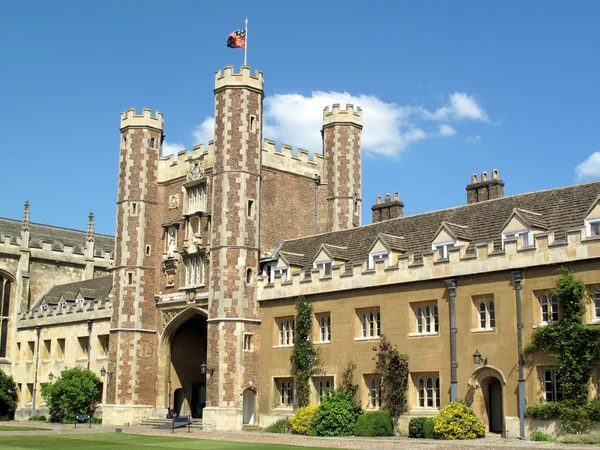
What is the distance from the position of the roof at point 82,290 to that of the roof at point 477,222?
15472 millimetres

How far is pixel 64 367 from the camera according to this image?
49.6 m

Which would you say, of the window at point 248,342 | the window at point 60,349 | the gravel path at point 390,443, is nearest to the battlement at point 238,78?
the window at point 248,342

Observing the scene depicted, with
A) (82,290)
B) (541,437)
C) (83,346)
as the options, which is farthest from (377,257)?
(82,290)

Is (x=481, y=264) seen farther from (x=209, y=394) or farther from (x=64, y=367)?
(x=64, y=367)

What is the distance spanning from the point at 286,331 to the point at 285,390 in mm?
2546

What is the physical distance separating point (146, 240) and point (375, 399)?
1623 centimetres

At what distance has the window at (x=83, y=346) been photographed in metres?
48.5

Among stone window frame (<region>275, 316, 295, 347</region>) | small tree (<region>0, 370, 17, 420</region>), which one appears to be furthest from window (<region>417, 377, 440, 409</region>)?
small tree (<region>0, 370, 17, 420</region>)

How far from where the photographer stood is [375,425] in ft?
99.5

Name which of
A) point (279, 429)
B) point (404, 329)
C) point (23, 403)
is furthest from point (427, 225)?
point (23, 403)

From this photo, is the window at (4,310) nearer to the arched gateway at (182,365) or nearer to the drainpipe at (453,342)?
the arched gateway at (182,365)

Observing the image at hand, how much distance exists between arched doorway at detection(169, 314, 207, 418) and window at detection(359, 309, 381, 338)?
1113 cm

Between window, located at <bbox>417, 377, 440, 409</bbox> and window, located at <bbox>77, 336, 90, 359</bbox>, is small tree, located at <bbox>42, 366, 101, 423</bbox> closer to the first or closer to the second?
window, located at <bbox>77, 336, 90, 359</bbox>

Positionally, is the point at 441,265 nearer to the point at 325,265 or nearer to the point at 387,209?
the point at 325,265
